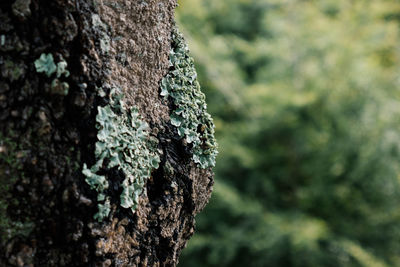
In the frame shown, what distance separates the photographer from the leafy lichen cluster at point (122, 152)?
0.62 meters

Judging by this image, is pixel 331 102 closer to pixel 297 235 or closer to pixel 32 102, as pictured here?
pixel 297 235

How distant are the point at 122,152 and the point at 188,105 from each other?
17cm

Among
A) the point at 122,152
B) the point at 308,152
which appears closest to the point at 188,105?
the point at 122,152

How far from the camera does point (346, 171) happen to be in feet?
12.5

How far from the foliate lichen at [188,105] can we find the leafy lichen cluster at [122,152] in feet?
0.24

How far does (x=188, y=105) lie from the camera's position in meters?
0.77

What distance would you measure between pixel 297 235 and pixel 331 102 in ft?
3.81

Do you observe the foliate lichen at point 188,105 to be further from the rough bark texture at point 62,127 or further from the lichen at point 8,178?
the lichen at point 8,178

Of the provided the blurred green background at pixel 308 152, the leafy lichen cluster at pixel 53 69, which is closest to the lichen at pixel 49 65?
the leafy lichen cluster at pixel 53 69

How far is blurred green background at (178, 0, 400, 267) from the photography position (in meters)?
3.63

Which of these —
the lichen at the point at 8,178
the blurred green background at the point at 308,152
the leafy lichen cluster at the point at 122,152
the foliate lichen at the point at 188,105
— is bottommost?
the lichen at the point at 8,178

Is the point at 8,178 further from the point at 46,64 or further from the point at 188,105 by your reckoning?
the point at 188,105

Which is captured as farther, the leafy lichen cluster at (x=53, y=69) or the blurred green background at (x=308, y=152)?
the blurred green background at (x=308, y=152)

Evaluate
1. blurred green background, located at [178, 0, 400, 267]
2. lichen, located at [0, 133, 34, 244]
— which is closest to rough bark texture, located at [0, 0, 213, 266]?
lichen, located at [0, 133, 34, 244]
